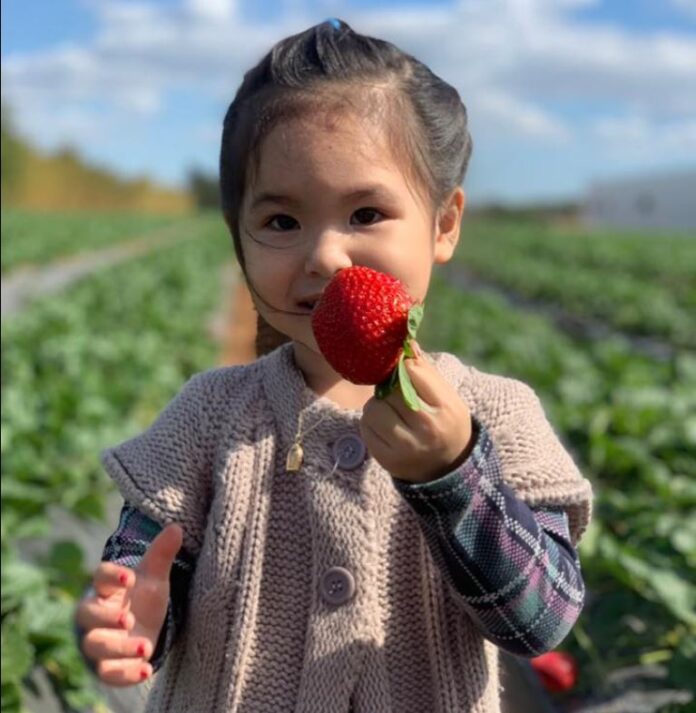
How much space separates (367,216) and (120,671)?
62 cm

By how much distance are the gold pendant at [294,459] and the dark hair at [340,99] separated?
25cm

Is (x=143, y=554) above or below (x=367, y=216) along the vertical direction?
below

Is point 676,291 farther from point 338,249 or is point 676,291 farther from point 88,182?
point 88,182

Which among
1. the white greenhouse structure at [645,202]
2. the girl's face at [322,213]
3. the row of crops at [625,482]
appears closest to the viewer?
the girl's face at [322,213]

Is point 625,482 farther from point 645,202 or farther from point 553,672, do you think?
point 645,202

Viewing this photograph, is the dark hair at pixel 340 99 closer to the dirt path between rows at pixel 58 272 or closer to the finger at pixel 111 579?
the finger at pixel 111 579

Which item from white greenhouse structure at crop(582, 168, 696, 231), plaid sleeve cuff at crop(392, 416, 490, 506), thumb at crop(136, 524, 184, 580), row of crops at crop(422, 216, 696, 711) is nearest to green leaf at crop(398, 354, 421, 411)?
plaid sleeve cuff at crop(392, 416, 490, 506)

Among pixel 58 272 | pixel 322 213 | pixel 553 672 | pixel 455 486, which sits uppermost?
pixel 322 213

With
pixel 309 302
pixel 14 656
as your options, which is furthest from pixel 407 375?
pixel 14 656

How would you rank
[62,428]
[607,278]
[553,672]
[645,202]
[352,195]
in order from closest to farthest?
[352,195] < [553,672] < [62,428] < [607,278] < [645,202]

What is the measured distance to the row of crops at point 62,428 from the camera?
306 centimetres

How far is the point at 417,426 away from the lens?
55.4 inches

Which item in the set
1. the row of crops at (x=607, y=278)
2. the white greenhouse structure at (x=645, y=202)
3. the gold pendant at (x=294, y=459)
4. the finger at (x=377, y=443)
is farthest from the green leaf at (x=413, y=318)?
the white greenhouse structure at (x=645, y=202)

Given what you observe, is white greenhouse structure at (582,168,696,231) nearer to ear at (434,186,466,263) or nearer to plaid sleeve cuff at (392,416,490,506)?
ear at (434,186,466,263)
